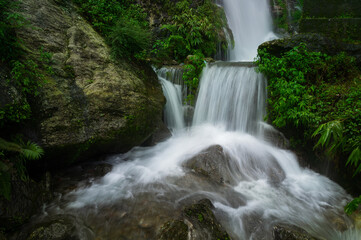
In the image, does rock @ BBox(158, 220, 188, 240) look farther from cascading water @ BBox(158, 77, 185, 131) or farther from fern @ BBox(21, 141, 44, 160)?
cascading water @ BBox(158, 77, 185, 131)

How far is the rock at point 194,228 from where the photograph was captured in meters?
2.36

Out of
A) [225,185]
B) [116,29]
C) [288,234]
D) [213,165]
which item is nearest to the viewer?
[288,234]

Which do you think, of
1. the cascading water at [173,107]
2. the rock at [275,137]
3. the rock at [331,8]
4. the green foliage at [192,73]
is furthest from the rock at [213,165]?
the rock at [331,8]

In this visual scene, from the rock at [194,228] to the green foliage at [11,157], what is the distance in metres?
2.04

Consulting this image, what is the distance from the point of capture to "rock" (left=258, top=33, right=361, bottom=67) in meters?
4.98

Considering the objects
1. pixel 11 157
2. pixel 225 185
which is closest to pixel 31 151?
pixel 11 157

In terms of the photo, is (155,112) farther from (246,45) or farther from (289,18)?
(289,18)

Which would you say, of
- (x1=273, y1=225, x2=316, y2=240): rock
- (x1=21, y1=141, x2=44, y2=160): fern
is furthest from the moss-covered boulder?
(x1=21, y1=141, x2=44, y2=160): fern

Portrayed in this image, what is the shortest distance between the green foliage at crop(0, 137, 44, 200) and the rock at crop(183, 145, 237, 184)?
3036 millimetres

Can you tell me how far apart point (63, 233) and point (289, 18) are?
17.9 m

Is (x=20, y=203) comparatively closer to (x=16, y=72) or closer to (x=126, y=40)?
(x=16, y=72)

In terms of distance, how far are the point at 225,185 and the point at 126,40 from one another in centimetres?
461

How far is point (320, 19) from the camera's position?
5.78 meters

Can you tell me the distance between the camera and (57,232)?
2344mm
